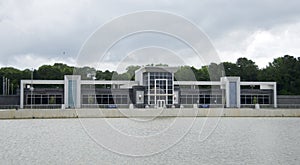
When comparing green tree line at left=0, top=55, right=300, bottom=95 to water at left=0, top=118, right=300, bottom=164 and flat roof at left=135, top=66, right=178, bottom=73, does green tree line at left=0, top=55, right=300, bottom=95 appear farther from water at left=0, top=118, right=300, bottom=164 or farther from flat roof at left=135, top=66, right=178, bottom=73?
water at left=0, top=118, right=300, bottom=164

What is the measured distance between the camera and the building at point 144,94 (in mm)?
57625

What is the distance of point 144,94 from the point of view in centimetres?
5900

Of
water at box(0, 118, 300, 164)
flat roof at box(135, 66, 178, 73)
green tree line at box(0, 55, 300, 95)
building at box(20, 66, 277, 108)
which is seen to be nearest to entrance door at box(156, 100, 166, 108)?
building at box(20, 66, 277, 108)

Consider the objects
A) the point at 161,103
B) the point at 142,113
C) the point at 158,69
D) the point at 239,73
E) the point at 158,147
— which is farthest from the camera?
the point at 239,73

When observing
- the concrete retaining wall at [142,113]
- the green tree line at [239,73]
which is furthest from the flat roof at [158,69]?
the concrete retaining wall at [142,113]

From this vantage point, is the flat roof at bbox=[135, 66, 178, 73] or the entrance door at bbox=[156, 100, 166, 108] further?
the flat roof at bbox=[135, 66, 178, 73]

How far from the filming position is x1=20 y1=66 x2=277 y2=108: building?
189ft

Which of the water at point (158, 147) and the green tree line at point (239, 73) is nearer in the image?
the water at point (158, 147)

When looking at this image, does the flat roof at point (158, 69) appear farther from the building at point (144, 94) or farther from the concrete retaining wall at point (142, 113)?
the concrete retaining wall at point (142, 113)

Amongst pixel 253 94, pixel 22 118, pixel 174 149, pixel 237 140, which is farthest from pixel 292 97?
pixel 174 149

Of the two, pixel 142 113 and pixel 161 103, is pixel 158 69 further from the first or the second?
pixel 142 113

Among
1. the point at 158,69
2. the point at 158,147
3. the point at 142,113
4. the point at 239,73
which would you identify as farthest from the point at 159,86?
the point at 158,147

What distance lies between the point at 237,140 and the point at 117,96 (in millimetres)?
38963

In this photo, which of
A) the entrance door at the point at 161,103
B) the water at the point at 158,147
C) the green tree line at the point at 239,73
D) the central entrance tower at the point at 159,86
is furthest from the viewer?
the green tree line at the point at 239,73
